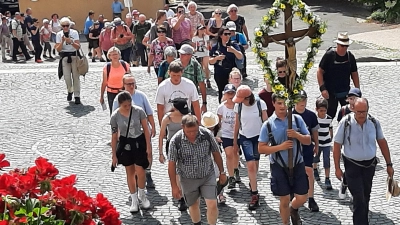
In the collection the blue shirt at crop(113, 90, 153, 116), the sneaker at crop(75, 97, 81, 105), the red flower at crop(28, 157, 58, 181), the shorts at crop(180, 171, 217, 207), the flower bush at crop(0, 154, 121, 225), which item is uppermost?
the red flower at crop(28, 157, 58, 181)

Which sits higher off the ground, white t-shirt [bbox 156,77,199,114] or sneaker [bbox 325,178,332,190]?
white t-shirt [bbox 156,77,199,114]

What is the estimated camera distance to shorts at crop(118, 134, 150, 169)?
8.65 metres

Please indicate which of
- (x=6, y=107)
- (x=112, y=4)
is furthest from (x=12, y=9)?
(x=6, y=107)

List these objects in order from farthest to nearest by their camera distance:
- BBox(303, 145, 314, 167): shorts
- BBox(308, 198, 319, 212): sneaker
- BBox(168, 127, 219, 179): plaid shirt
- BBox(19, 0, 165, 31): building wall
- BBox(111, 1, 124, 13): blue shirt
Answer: BBox(19, 0, 165, 31): building wall
BBox(111, 1, 124, 13): blue shirt
BBox(308, 198, 319, 212): sneaker
BBox(303, 145, 314, 167): shorts
BBox(168, 127, 219, 179): plaid shirt

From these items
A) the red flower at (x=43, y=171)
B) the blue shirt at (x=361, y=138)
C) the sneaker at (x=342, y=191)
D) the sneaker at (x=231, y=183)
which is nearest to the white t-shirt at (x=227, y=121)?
the sneaker at (x=231, y=183)

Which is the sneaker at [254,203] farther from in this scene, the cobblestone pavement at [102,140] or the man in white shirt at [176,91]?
the man in white shirt at [176,91]

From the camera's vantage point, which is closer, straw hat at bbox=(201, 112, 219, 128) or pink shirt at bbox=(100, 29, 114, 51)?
straw hat at bbox=(201, 112, 219, 128)

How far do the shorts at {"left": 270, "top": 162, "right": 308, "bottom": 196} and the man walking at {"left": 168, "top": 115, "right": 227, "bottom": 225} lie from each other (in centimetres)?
60

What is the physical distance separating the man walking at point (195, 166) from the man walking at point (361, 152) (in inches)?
54.8

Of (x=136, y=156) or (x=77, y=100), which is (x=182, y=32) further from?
(x=136, y=156)

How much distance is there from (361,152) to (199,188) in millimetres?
1771

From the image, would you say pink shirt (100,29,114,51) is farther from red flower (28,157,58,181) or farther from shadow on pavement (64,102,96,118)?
red flower (28,157,58,181)

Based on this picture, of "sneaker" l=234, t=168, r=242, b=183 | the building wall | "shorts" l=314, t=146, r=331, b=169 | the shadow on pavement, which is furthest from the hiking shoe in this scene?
the building wall

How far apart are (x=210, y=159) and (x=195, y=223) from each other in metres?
0.72
